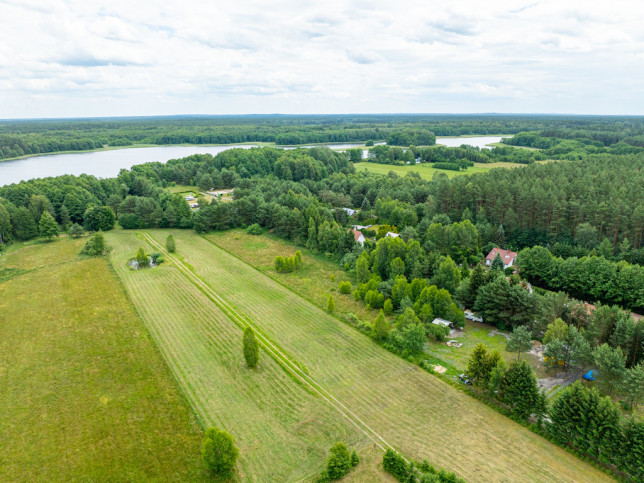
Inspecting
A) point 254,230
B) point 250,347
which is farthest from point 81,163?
point 250,347

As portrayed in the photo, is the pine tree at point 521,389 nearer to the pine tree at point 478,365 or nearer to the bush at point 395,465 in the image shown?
the pine tree at point 478,365

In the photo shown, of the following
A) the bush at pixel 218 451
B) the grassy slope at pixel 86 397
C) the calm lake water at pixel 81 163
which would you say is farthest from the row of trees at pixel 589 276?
the calm lake water at pixel 81 163

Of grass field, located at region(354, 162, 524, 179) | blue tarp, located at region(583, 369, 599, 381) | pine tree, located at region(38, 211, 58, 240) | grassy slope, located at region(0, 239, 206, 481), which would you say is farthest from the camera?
grass field, located at region(354, 162, 524, 179)

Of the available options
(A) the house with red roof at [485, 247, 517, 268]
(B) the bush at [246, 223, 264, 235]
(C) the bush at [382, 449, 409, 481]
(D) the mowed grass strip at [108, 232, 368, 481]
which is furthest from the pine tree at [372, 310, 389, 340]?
(B) the bush at [246, 223, 264, 235]

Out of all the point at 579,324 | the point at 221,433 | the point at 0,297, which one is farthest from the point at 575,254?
the point at 0,297

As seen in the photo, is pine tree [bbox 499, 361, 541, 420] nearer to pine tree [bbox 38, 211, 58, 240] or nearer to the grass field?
pine tree [bbox 38, 211, 58, 240]

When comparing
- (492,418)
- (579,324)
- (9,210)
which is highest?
(9,210)

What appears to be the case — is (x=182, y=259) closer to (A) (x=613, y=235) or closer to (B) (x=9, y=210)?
(B) (x=9, y=210)
